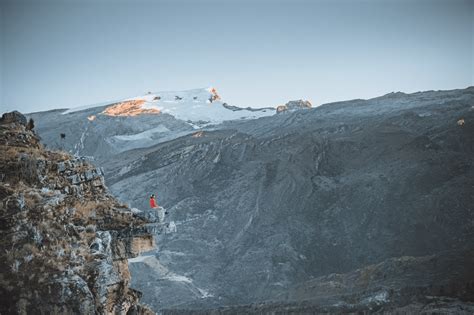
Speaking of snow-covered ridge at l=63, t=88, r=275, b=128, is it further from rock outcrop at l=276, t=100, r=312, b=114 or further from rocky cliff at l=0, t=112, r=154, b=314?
rocky cliff at l=0, t=112, r=154, b=314

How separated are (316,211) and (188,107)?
66.6 m

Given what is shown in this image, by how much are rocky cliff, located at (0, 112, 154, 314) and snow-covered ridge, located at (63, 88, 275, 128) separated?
101286 millimetres

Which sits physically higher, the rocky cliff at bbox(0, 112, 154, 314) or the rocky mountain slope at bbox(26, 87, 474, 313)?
the rocky cliff at bbox(0, 112, 154, 314)

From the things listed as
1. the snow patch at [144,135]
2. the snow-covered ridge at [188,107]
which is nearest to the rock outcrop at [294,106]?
the snow-covered ridge at [188,107]

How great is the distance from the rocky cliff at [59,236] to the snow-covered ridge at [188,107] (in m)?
101

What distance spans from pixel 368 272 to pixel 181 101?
9313 cm

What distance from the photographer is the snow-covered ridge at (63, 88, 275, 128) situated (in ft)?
392

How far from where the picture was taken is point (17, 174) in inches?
399

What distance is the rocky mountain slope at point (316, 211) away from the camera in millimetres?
45438

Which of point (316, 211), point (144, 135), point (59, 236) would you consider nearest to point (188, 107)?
point (144, 135)

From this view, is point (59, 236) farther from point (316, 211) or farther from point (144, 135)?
point (144, 135)

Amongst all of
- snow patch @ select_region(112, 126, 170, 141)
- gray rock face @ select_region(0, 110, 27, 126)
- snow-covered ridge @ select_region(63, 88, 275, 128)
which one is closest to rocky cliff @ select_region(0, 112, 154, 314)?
gray rock face @ select_region(0, 110, 27, 126)

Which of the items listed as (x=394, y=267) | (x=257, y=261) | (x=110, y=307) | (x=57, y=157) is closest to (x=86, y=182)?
(x=57, y=157)

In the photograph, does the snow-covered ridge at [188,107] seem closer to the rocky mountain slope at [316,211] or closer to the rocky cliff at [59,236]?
the rocky mountain slope at [316,211]
